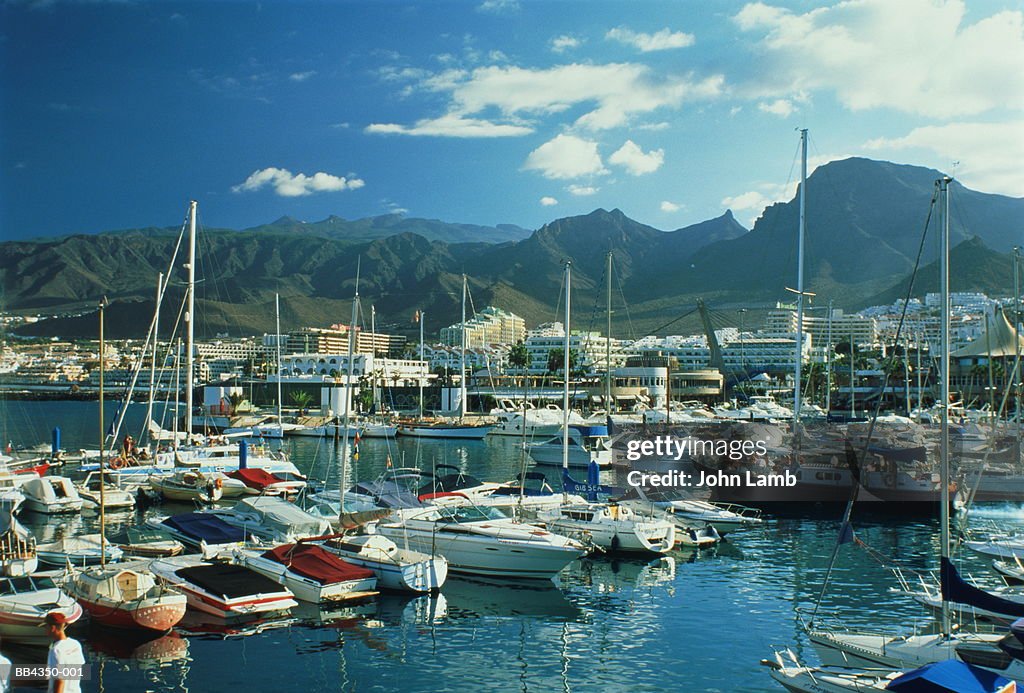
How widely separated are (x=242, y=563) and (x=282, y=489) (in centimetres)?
1794

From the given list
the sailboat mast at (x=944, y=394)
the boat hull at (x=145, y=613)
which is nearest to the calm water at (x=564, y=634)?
the boat hull at (x=145, y=613)

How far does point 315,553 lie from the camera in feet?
76.2

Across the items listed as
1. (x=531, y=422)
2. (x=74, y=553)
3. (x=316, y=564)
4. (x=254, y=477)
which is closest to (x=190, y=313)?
(x=254, y=477)

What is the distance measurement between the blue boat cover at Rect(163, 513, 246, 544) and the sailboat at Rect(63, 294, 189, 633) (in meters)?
6.99

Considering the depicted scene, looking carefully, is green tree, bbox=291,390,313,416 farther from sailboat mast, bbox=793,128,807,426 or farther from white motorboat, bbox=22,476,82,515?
sailboat mast, bbox=793,128,807,426

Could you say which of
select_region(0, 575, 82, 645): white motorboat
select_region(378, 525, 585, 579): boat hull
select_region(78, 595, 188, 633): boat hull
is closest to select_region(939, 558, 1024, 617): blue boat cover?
select_region(378, 525, 585, 579): boat hull

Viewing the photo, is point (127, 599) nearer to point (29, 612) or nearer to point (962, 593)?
point (29, 612)

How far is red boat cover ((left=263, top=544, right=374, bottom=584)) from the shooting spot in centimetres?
2219

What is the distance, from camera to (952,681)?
11.3 m

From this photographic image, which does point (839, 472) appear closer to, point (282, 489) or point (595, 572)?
point (595, 572)

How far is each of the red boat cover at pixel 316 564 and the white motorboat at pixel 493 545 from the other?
91.5 inches

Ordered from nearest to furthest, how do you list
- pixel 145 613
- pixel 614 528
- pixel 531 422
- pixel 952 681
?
pixel 952 681
pixel 145 613
pixel 614 528
pixel 531 422

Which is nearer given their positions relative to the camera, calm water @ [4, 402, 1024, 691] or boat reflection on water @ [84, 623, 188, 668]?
calm water @ [4, 402, 1024, 691]

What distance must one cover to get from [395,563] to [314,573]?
2204mm
